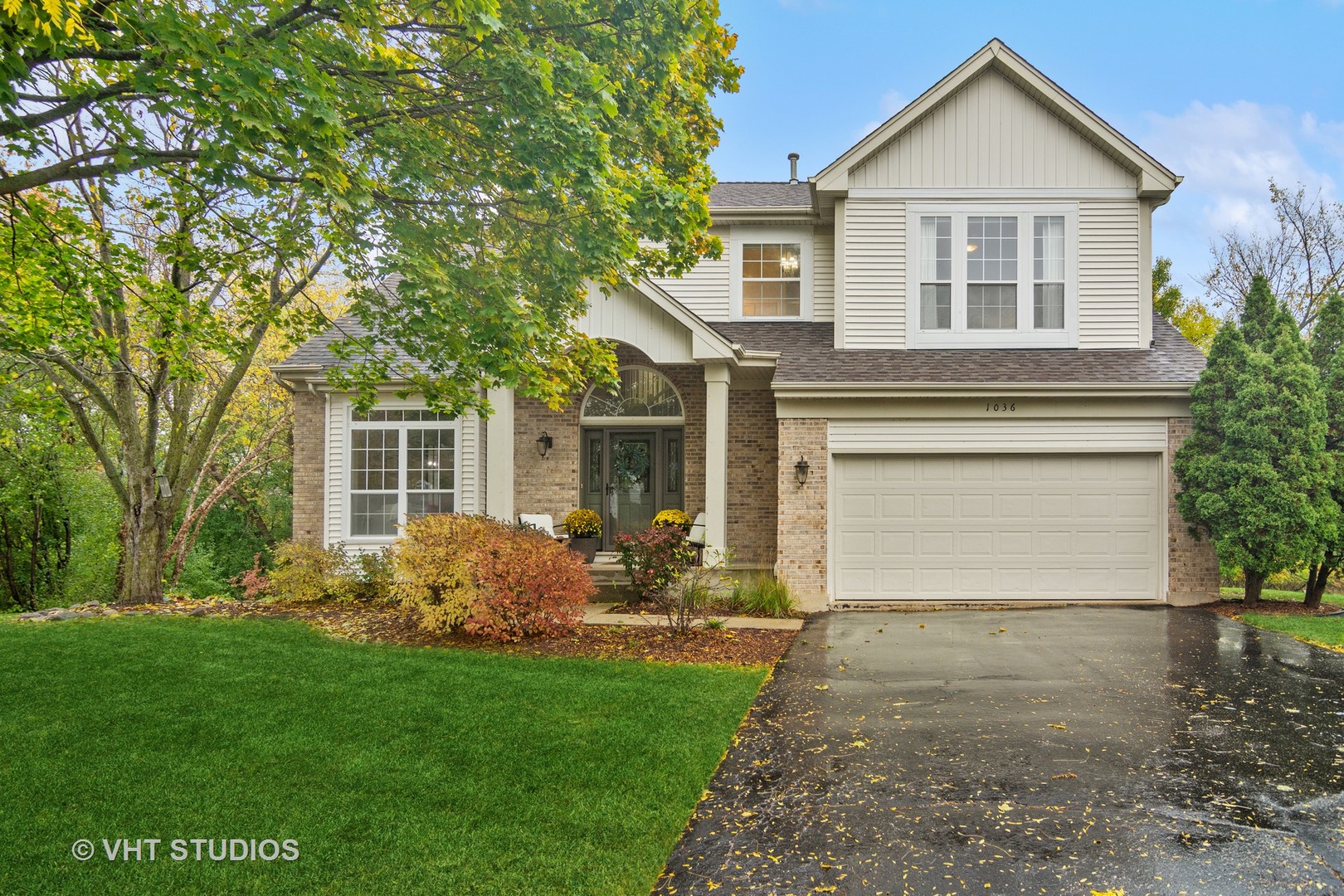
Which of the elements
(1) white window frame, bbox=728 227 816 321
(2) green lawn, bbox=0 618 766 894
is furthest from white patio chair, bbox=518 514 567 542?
(1) white window frame, bbox=728 227 816 321

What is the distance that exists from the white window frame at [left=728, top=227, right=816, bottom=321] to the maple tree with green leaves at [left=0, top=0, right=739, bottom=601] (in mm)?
4786

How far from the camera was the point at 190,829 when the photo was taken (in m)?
3.70

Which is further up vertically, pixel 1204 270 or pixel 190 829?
pixel 1204 270

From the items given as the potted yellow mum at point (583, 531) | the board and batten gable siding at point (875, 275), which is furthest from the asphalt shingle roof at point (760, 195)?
the potted yellow mum at point (583, 531)

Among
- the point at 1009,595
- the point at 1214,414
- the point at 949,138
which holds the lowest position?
the point at 1009,595

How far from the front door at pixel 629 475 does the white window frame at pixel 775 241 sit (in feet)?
8.40

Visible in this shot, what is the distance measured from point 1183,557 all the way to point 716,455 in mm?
6718

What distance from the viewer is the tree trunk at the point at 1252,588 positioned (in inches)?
398

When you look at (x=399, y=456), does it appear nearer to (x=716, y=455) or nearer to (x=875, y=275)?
(x=716, y=455)

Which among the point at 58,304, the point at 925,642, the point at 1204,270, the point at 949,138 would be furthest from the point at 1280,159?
the point at 58,304

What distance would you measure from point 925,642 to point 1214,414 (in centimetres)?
551

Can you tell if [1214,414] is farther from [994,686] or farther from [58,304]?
[58,304]

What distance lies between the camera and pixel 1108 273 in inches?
465

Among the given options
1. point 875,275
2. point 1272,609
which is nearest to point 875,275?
point 875,275
